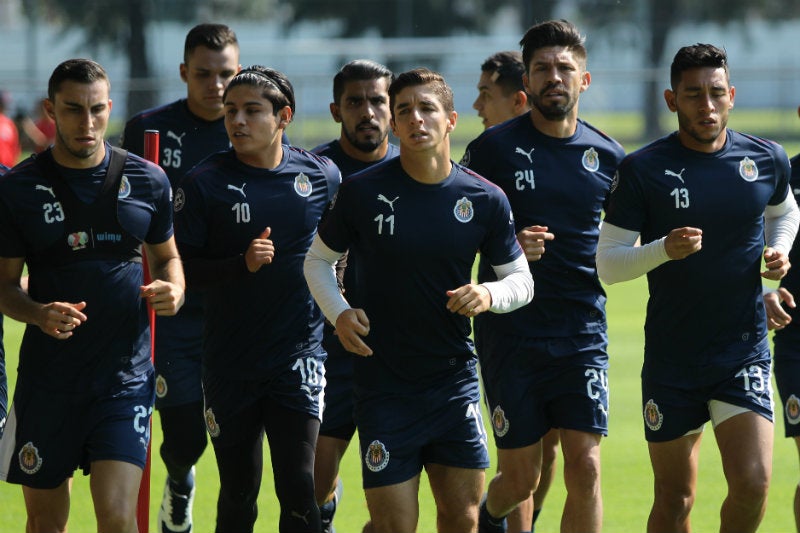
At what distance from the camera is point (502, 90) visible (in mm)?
7898

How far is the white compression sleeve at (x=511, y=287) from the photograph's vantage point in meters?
5.75

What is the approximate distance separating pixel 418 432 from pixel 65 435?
157 centimetres

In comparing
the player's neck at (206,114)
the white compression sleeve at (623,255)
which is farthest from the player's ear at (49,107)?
the white compression sleeve at (623,255)

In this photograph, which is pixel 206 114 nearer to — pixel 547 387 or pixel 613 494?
pixel 547 387

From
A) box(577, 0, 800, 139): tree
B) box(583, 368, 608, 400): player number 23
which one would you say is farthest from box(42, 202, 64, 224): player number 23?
Answer: box(577, 0, 800, 139): tree

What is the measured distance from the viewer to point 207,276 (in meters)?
6.27

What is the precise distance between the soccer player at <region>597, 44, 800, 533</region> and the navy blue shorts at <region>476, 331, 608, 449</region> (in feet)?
1.01

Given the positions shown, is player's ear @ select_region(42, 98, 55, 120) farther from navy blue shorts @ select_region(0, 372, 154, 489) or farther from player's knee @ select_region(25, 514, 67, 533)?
player's knee @ select_region(25, 514, 67, 533)

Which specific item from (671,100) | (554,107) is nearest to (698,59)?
(671,100)

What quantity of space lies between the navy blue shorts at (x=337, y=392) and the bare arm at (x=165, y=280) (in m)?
1.30

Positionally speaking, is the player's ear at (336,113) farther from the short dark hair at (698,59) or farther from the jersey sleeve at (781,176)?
the jersey sleeve at (781,176)

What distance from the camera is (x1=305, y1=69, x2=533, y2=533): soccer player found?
19.0 ft

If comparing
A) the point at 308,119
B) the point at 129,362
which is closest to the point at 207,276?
the point at 129,362

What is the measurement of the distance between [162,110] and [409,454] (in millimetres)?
3153
